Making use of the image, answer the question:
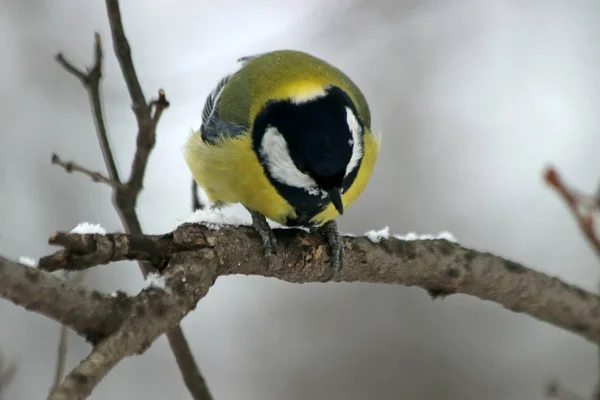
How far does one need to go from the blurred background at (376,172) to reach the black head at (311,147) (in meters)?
1.02

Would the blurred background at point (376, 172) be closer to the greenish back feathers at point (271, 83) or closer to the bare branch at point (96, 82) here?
the greenish back feathers at point (271, 83)

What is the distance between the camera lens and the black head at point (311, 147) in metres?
1.16

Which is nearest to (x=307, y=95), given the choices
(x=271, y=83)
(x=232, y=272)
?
(x=271, y=83)

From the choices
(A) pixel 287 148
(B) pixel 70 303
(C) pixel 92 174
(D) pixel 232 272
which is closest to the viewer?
(B) pixel 70 303

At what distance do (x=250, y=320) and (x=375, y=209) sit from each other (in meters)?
0.65

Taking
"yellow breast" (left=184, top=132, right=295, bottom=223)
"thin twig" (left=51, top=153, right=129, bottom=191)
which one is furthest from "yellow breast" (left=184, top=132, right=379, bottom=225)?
"thin twig" (left=51, top=153, right=129, bottom=191)

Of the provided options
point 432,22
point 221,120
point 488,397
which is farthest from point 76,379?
point 432,22

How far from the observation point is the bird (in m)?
1.18

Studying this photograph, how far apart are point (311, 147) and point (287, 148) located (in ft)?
0.19

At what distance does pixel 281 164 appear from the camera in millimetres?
1214

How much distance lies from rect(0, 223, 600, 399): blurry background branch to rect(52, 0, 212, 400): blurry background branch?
223 millimetres

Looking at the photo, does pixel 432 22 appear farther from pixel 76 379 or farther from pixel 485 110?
pixel 76 379

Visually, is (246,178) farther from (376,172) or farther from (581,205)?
(376,172)

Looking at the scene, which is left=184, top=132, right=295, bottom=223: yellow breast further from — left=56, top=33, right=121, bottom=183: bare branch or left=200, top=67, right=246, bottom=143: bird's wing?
left=56, top=33, right=121, bottom=183: bare branch
